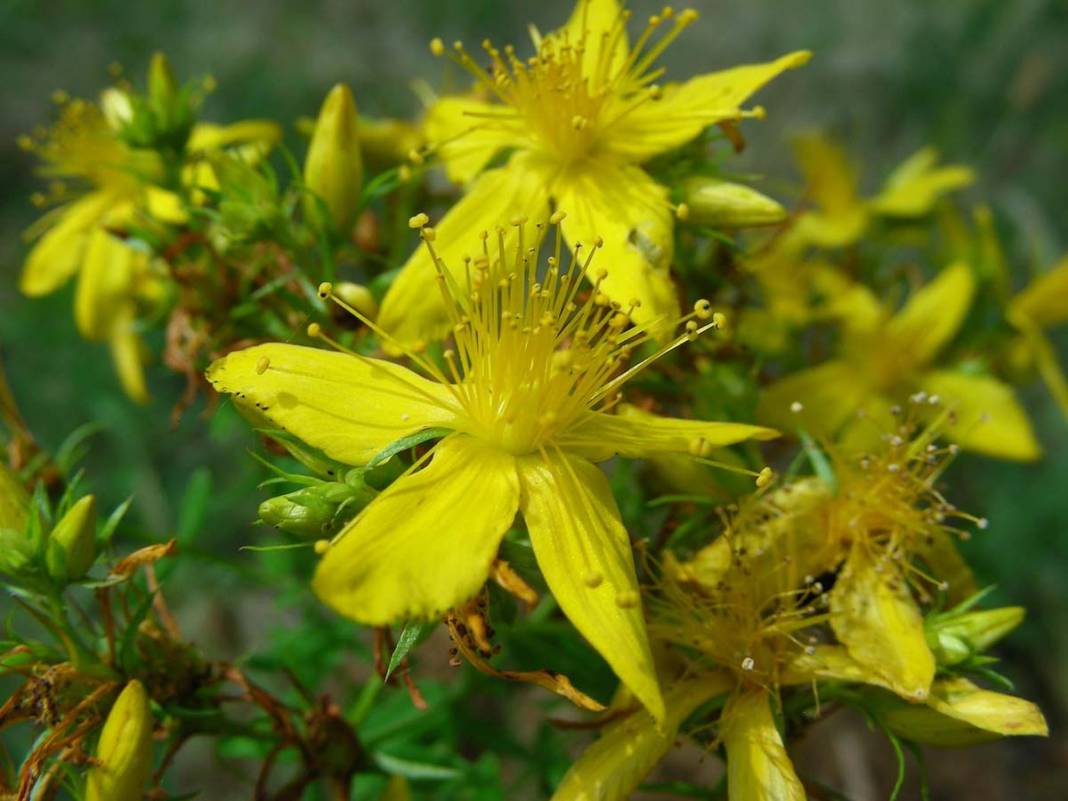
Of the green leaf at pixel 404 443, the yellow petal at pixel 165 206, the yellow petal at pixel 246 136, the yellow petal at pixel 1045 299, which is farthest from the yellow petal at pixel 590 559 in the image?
the yellow petal at pixel 1045 299

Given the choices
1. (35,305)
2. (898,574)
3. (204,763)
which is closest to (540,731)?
(898,574)

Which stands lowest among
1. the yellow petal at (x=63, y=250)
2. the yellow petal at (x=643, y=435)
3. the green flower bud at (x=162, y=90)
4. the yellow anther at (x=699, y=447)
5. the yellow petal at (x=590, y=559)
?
the yellow petal at (x=590, y=559)

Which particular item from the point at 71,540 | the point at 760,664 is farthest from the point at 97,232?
the point at 760,664

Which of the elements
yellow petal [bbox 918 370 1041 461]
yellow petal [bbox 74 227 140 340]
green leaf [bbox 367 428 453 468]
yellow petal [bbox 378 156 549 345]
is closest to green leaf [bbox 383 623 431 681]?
green leaf [bbox 367 428 453 468]

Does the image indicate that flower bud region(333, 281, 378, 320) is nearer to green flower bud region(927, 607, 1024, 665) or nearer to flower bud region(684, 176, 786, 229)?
flower bud region(684, 176, 786, 229)

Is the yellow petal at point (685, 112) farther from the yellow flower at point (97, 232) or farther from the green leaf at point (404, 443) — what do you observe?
the yellow flower at point (97, 232)
